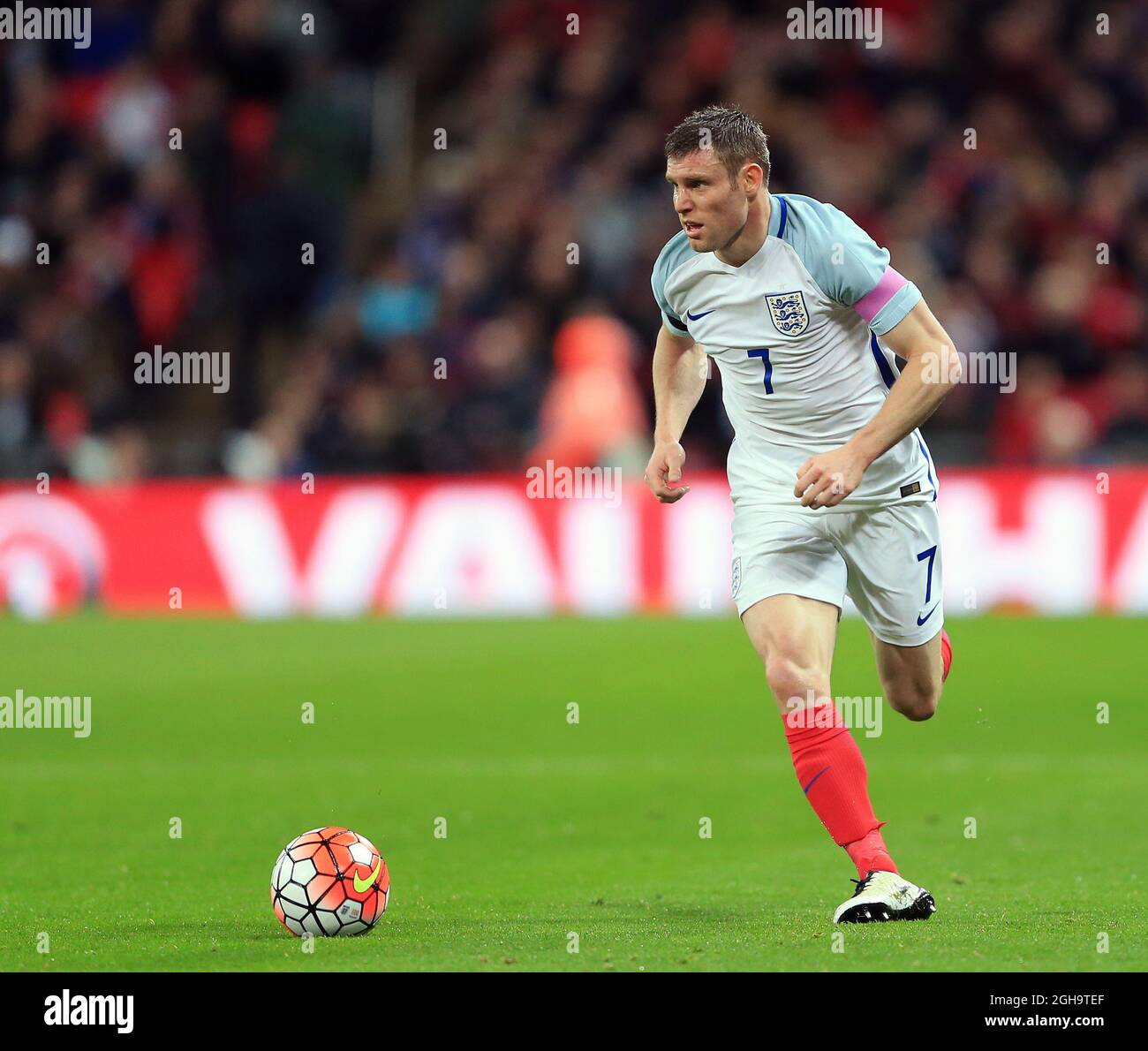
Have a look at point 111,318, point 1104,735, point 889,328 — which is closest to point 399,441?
point 111,318

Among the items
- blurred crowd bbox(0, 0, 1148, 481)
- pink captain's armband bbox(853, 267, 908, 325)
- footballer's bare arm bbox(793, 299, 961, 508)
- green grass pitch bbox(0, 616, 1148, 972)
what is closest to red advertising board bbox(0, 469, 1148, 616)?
green grass pitch bbox(0, 616, 1148, 972)

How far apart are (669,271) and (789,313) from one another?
1.52 ft

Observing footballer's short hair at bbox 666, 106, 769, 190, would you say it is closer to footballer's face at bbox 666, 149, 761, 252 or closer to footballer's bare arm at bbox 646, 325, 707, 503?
footballer's face at bbox 666, 149, 761, 252

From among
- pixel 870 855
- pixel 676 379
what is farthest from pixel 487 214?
pixel 870 855

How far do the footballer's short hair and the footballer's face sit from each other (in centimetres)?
2

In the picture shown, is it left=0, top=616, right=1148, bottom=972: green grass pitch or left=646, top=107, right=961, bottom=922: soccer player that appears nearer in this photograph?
left=0, top=616, right=1148, bottom=972: green grass pitch

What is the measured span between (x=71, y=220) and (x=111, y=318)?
120cm

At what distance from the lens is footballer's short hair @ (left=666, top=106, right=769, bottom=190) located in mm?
5922

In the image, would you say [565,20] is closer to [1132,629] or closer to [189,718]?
[1132,629]

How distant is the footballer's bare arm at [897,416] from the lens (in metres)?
5.70

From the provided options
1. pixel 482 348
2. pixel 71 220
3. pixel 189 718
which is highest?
pixel 71 220

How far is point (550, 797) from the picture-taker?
8992 mm

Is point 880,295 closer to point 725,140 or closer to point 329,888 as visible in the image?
point 725,140

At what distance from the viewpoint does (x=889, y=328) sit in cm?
599
